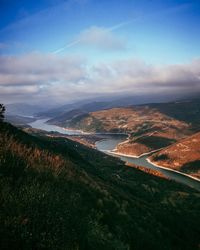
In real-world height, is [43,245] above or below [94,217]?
above

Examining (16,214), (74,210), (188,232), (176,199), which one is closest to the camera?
(16,214)

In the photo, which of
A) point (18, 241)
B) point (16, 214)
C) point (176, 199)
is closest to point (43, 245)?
point (18, 241)

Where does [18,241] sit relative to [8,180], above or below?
below

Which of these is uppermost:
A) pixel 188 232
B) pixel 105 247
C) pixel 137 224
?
pixel 105 247

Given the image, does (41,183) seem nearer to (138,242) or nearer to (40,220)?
(40,220)

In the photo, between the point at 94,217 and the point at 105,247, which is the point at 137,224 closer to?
the point at 94,217

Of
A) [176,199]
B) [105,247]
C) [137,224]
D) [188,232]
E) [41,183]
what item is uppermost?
[41,183]

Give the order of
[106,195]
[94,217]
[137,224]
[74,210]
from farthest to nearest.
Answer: [106,195], [137,224], [94,217], [74,210]

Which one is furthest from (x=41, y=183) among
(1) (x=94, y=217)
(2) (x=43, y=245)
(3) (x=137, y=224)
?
(3) (x=137, y=224)

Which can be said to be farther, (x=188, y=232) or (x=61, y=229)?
(x=188, y=232)
